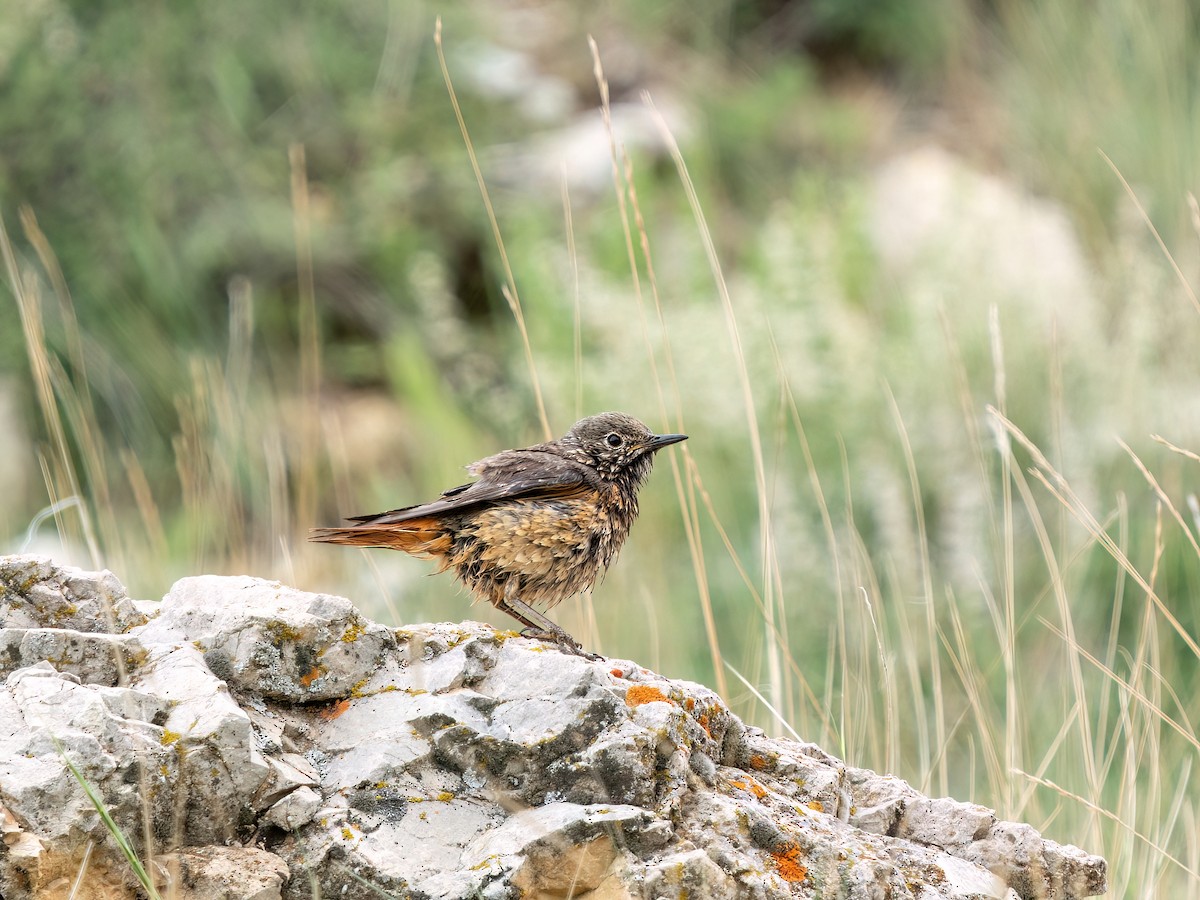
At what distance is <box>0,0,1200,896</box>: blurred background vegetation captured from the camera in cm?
501

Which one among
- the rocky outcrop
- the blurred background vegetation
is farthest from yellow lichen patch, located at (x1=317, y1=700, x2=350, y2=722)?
the blurred background vegetation

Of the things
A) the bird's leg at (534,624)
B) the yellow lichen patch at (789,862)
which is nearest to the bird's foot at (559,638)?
the bird's leg at (534,624)

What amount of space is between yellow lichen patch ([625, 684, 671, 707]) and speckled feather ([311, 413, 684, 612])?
0.86 m

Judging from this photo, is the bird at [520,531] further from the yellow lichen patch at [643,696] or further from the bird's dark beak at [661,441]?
the yellow lichen patch at [643,696]

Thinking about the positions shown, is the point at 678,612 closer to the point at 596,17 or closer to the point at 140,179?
the point at 140,179

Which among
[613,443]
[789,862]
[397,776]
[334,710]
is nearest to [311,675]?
[334,710]

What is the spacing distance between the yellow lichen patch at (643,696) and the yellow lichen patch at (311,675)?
57 centimetres

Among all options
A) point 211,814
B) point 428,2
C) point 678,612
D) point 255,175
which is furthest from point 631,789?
point 428,2

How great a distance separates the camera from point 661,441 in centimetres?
367

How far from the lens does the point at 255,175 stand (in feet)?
35.2

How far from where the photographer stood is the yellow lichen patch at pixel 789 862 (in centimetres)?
234

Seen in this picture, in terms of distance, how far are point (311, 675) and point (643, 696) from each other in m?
0.62

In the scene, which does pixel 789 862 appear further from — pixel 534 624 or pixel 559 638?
pixel 534 624

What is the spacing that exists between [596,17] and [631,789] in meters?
12.6
